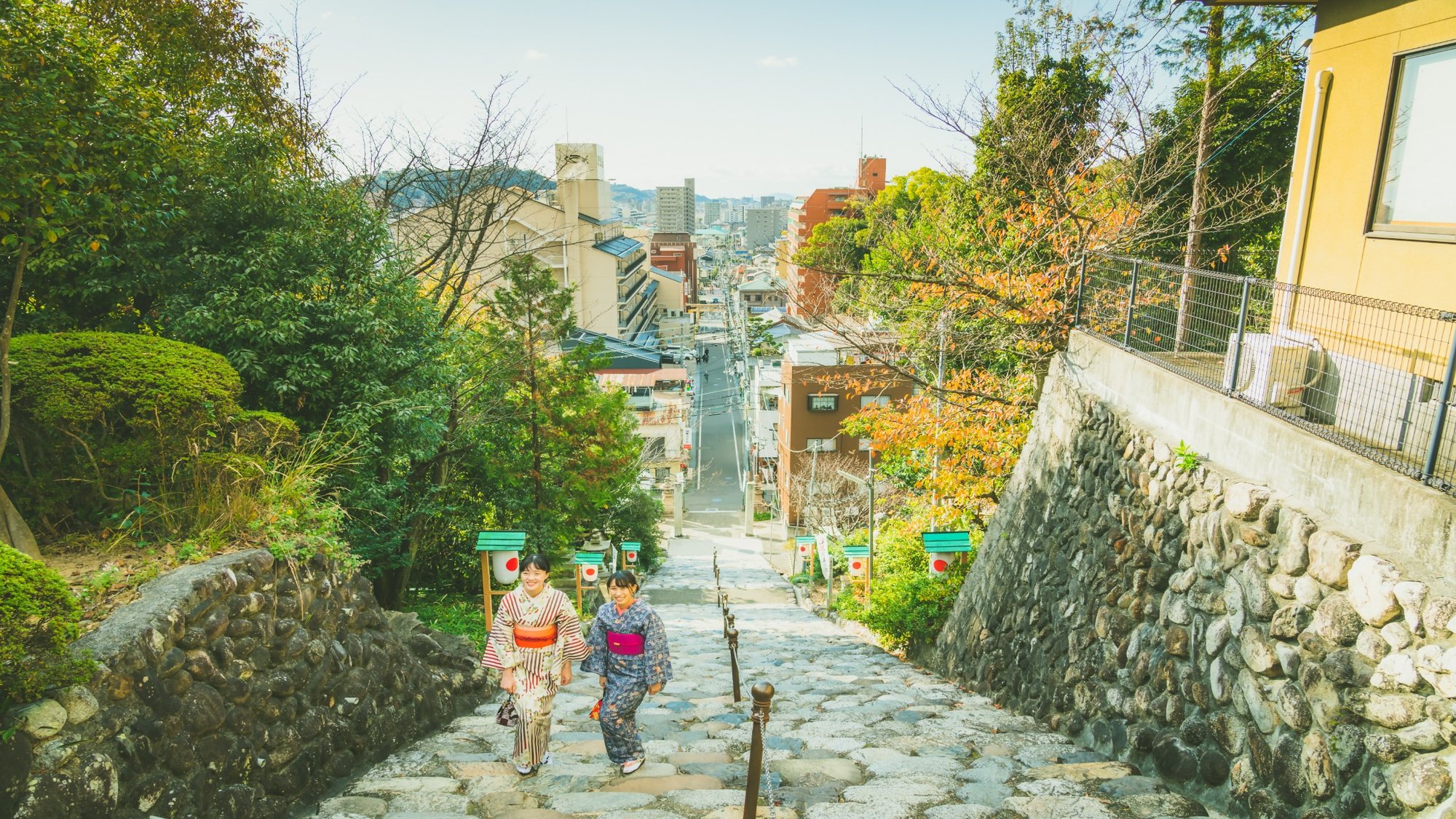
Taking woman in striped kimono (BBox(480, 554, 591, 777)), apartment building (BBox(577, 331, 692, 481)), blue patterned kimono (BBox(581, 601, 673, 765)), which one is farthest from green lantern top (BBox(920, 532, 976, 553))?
apartment building (BBox(577, 331, 692, 481))

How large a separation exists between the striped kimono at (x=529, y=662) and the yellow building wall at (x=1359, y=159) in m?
6.42

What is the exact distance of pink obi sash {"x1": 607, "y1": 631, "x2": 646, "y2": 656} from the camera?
4.99m

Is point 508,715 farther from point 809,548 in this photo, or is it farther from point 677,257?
point 677,257

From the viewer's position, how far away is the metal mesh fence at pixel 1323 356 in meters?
4.42

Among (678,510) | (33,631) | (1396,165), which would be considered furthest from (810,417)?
(33,631)

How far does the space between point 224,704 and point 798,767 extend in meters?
3.35

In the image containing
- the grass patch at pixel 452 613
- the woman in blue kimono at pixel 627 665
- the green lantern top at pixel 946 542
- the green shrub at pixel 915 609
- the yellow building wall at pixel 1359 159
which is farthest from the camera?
the green shrub at pixel 915 609

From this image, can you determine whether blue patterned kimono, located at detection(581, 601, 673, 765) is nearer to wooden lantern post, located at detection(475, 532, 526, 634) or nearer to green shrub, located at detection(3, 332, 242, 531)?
green shrub, located at detection(3, 332, 242, 531)

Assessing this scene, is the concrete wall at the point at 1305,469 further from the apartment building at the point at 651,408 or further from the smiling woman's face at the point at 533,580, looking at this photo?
the apartment building at the point at 651,408

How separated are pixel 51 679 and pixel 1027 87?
2001 cm

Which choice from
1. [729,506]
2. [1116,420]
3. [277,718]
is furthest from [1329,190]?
[729,506]

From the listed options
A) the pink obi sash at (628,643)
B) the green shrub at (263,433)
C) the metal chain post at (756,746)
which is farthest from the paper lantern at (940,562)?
the green shrub at (263,433)

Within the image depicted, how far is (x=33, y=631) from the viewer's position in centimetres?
327

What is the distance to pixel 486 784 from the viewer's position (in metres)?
4.73
